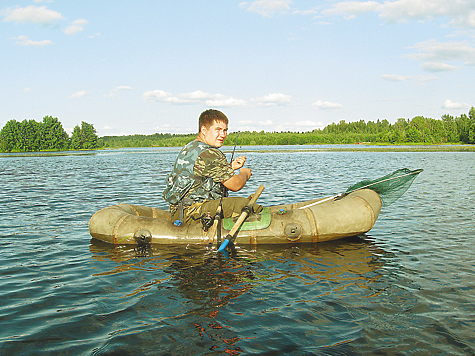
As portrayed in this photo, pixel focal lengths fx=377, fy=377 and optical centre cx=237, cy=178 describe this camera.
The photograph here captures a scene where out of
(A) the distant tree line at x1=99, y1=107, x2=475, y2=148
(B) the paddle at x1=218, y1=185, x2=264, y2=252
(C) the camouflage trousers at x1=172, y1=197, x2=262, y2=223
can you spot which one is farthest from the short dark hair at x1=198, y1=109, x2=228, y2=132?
Answer: (A) the distant tree line at x1=99, y1=107, x2=475, y2=148

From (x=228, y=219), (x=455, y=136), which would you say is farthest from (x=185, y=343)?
(x=455, y=136)

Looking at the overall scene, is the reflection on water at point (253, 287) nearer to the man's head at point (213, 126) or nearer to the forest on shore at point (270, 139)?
the man's head at point (213, 126)

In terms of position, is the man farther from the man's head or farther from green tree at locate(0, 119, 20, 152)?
green tree at locate(0, 119, 20, 152)

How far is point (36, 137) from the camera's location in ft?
373

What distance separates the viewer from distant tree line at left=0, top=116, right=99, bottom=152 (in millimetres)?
109812

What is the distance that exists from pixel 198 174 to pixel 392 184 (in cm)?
417

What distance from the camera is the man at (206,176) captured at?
681cm

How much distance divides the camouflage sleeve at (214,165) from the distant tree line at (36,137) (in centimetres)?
12100

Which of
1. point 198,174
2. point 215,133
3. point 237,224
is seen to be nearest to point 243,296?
point 237,224

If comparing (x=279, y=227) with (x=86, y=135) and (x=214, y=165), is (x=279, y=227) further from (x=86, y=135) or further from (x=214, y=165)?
(x=86, y=135)

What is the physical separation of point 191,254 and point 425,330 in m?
4.18

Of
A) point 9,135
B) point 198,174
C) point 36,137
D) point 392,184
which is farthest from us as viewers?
point 36,137

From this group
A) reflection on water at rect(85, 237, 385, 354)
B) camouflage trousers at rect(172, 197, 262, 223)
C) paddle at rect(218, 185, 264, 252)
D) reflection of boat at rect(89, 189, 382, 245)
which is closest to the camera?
reflection on water at rect(85, 237, 385, 354)

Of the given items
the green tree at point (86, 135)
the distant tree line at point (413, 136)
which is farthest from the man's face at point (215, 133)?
the green tree at point (86, 135)
